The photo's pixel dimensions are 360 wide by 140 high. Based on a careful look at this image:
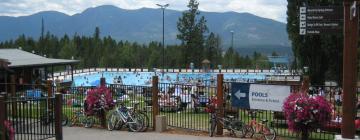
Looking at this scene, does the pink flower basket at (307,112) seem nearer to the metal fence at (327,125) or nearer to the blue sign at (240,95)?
the metal fence at (327,125)

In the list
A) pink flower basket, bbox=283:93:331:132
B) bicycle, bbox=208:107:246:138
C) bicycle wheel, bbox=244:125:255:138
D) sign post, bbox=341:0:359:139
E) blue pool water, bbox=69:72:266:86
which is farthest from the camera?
blue pool water, bbox=69:72:266:86

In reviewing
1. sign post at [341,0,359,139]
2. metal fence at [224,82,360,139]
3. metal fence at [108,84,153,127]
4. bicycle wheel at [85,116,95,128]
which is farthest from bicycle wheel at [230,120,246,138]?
bicycle wheel at [85,116,95,128]

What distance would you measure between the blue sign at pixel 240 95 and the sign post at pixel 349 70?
4091 millimetres

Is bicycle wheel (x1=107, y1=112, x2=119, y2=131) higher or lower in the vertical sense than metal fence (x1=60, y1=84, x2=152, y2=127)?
lower

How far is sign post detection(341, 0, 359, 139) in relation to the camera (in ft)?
33.5

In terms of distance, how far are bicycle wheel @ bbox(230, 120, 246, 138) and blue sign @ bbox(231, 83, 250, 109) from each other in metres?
0.51

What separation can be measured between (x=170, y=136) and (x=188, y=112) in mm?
5057

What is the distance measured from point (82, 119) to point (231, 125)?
6170 mm

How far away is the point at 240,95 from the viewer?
1438 cm

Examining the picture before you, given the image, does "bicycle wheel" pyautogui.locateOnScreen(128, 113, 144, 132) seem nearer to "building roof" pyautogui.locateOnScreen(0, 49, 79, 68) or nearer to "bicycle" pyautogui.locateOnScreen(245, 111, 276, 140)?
"bicycle" pyautogui.locateOnScreen(245, 111, 276, 140)

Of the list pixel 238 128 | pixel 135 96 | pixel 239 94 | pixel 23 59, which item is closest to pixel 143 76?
pixel 23 59

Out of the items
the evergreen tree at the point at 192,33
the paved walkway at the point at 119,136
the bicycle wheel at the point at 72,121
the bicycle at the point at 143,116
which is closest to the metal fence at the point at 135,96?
the bicycle at the point at 143,116

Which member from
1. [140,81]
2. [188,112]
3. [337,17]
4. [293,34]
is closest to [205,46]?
[140,81]

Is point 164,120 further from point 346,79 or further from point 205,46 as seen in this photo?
point 205,46
